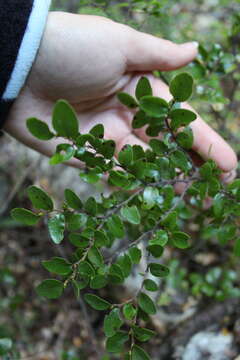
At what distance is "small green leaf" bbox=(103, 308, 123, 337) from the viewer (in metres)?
0.81

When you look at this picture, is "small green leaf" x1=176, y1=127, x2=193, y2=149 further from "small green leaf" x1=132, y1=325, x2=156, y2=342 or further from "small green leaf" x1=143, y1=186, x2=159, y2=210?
"small green leaf" x1=132, y1=325, x2=156, y2=342

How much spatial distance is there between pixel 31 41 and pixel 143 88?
1.40 feet

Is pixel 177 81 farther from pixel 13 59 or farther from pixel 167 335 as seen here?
pixel 167 335

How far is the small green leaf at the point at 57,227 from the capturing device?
2.57ft

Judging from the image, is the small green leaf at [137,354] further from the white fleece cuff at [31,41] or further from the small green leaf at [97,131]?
the white fleece cuff at [31,41]

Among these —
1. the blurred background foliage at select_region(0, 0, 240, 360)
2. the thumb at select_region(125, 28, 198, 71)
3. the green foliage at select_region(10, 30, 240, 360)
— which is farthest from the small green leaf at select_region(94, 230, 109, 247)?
the thumb at select_region(125, 28, 198, 71)

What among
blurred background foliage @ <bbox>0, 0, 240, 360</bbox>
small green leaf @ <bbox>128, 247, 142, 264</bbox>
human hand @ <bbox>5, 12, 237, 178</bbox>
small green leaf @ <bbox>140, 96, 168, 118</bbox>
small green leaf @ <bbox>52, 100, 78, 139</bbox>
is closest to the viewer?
small green leaf @ <bbox>52, 100, 78, 139</bbox>

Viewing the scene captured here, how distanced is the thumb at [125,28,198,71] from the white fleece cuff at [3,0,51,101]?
0.93 ft

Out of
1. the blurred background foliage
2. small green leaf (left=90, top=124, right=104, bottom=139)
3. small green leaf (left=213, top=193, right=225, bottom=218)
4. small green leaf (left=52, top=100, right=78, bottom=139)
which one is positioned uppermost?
small green leaf (left=52, top=100, right=78, bottom=139)

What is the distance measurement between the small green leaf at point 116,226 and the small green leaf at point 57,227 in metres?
0.10

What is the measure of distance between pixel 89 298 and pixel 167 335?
106 centimetres

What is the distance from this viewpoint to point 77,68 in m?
1.18

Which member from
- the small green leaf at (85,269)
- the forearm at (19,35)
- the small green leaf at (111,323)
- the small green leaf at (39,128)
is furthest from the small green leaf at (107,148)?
the forearm at (19,35)

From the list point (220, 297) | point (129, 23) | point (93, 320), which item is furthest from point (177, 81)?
point (93, 320)
